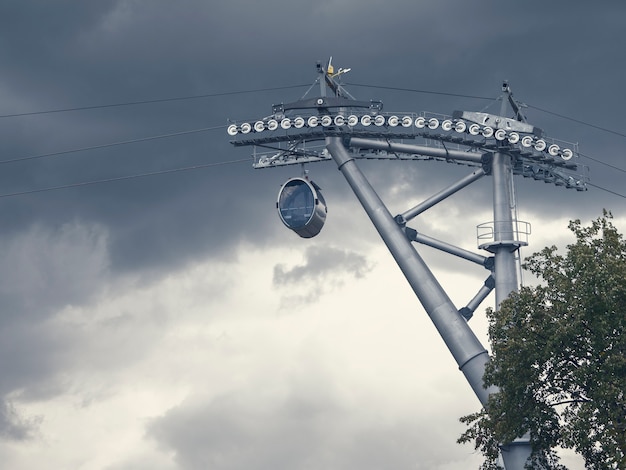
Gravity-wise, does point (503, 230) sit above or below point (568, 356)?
above

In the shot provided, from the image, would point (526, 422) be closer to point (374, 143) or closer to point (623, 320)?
point (623, 320)

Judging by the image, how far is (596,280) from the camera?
76.0 metres

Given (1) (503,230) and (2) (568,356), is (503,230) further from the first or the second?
(2) (568,356)

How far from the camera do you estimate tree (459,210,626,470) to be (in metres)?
75.2

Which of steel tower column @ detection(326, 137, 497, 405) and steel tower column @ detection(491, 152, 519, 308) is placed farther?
steel tower column @ detection(491, 152, 519, 308)

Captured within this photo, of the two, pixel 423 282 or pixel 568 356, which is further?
pixel 423 282

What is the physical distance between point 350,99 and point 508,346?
27362 millimetres

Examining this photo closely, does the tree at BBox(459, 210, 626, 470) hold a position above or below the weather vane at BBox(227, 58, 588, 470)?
below

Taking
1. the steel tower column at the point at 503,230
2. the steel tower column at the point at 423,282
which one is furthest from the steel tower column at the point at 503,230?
the steel tower column at the point at 423,282

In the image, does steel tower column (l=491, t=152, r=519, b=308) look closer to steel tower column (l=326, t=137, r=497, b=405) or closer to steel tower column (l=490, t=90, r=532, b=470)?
steel tower column (l=490, t=90, r=532, b=470)

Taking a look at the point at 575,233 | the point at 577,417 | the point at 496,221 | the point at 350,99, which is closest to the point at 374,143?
the point at 350,99

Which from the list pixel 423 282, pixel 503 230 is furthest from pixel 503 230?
pixel 423 282

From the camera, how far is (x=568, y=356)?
256 ft

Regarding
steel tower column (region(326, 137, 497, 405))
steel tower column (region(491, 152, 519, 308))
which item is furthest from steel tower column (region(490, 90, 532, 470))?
steel tower column (region(326, 137, 497, 405))
